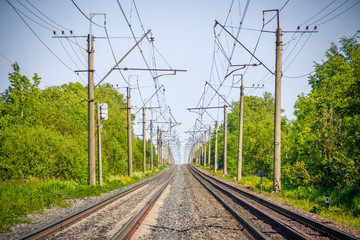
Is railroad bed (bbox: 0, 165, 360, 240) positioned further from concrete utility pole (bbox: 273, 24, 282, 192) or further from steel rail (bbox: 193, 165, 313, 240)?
concrete utility pole (bbox: 273, 24, 282, 192)

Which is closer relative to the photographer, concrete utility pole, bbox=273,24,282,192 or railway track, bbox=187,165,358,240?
railway track, bbox=187,165,358,240


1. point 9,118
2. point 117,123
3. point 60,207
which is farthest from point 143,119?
point 60,207

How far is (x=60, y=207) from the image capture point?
A: 12148 mm

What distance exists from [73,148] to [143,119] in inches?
811

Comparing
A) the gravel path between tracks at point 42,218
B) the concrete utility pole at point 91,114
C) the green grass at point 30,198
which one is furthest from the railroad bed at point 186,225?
the concrete utility pole at point 91,114

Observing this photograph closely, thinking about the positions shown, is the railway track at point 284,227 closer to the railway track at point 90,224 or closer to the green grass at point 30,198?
the railway track at point 90,224

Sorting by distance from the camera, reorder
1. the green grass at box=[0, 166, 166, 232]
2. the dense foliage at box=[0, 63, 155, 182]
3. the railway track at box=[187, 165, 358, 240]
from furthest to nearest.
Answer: the dense foliage at box=[0, 63, 155, 182] → the green grass at box=[0, 166, 166, 232] → the railway track at box=[187, 165, 358, 240]

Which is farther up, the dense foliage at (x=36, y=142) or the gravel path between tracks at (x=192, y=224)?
the dense foliage at (x=36, y=142)

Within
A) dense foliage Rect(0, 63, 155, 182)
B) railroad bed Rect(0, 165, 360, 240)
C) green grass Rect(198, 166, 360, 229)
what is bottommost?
green grass Rect(198, 166, 360, 229)

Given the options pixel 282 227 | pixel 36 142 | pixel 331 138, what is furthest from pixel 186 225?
pixel 36 142

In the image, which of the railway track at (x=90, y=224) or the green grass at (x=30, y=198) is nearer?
the railway track at (x=90, y=224)

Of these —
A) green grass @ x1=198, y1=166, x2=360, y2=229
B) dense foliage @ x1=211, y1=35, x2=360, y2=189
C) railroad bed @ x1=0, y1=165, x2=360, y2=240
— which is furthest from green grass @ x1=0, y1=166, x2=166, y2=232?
dense foliage @ x1=211, y1=35, x2=360, y2=189

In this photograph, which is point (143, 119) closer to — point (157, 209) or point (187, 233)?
point (157, 209)

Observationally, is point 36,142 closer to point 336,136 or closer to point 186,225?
point 186,225
